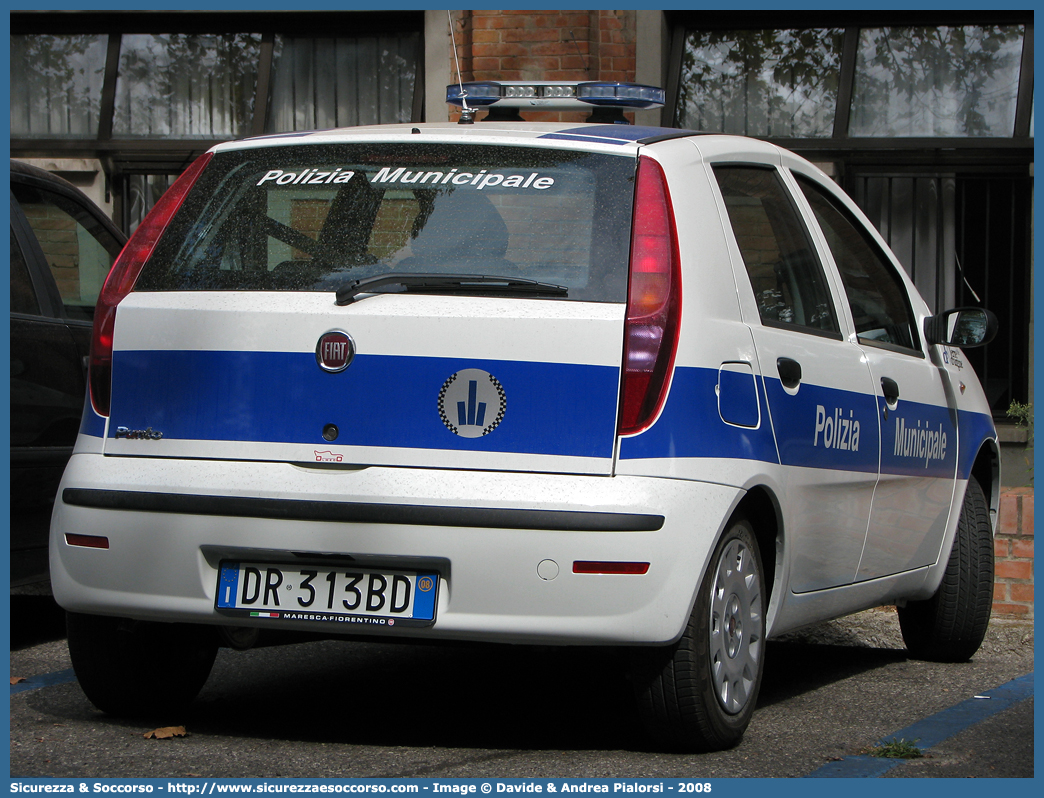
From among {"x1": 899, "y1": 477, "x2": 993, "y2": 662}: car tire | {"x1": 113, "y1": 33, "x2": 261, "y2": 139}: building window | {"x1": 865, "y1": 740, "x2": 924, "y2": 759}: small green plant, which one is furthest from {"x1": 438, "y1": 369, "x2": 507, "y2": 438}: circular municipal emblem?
{"x1": 113, "y1": 33, "x2": 261, "y2": 139}: building window

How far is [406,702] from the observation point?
449cm

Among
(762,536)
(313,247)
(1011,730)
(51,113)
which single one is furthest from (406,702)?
(51,113)

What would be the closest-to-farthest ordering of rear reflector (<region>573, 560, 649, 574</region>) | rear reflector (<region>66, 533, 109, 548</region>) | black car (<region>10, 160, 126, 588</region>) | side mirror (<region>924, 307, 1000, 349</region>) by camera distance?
1. rear reflector (<region>573, 560, 649, 574</region>)
2. rear reflector (<region>66, 533, 109, 548</region>)
3. side mirror (<region>924, 307, 1000, 349</region>)
4. black car (<region>10, 160, 126, 588</region>)

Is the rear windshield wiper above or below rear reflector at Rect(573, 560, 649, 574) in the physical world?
above

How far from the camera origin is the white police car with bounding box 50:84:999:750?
11.2ft

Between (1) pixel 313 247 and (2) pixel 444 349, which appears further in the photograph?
(1) pixel 313 247

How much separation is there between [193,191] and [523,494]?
133cm

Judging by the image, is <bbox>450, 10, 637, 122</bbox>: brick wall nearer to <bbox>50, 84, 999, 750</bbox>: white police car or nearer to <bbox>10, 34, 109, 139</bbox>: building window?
<bbox>10, 34, 109, 139</bbox>: building window

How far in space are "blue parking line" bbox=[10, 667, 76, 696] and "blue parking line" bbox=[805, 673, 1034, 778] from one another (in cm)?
254

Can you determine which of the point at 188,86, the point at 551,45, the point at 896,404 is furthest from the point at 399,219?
the point at 188,86

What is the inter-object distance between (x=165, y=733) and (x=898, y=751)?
1.94 meters

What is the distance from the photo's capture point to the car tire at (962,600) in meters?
5.48

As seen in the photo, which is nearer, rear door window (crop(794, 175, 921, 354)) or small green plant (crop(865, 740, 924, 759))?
small green plant (crop(865, 740, 924, 759))

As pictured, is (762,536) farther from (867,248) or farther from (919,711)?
(867,248)
